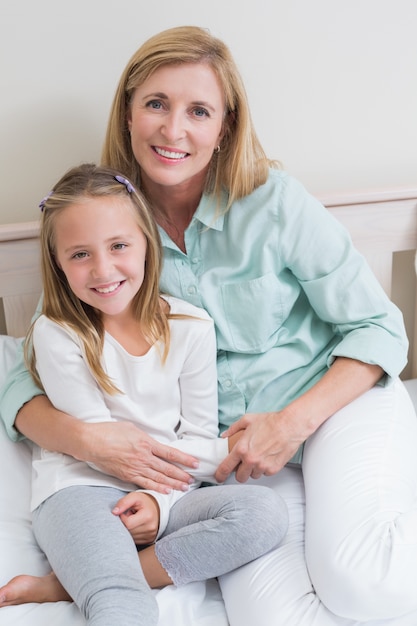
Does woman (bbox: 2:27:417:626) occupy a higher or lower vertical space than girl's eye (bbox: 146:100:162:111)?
lower

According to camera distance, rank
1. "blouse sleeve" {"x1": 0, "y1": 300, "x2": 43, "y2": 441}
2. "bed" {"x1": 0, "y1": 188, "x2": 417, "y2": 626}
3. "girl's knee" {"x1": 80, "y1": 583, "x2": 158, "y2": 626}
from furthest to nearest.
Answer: "blouse sleeve" {"x1": 0, "y1": 300, "x2": 43, "y2": 441} < "bed" {"x1": 0, "y1": 188, "x2": 417, "y2": 626} < "girl's knee" {"x1": 80, "y1": 583, "x2": 158, "y2": 626}

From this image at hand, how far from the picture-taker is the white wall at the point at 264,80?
4.85 feet

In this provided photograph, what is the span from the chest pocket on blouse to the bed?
1.12ft

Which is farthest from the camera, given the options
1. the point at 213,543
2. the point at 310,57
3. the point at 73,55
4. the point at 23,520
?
the point at 310,57

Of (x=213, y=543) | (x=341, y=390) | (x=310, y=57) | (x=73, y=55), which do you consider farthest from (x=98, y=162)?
(x=213, y=543)

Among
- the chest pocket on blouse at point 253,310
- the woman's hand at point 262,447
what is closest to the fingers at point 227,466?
the woman's hand at point 262,447

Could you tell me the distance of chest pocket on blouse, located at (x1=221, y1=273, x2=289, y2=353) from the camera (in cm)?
138

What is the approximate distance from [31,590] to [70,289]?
0.48m

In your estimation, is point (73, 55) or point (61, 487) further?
point (73, 55)

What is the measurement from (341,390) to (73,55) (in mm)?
823

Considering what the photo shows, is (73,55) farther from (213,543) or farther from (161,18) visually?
(213,543)

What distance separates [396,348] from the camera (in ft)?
4.45

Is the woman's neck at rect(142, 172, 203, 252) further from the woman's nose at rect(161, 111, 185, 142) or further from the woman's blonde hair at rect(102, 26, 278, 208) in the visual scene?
the woman's nose at rect(161, 111, 185, 142)

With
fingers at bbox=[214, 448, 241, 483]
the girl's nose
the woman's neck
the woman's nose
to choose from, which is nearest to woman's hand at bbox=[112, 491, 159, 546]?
fingers at bbox=[214, 448, 241, 483]
